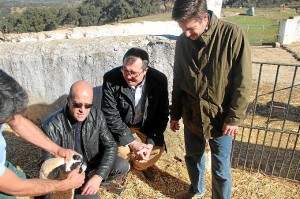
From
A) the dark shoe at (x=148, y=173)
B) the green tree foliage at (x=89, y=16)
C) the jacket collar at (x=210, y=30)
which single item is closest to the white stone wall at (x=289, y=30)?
the dark shoe at (x=148, y=173)

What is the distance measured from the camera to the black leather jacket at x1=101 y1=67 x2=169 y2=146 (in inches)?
125

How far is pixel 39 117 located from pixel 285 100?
5959 mm

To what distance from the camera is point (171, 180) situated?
152 inches

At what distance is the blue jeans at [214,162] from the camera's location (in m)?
2.80

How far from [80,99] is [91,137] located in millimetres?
478

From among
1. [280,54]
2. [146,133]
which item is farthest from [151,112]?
[280,54]

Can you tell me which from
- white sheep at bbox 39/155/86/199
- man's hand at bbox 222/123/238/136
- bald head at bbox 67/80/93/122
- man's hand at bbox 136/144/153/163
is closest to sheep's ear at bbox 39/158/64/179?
white sheep at bbox 39/155/86/199

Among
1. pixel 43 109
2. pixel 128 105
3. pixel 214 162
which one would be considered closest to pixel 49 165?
pixel 128 105

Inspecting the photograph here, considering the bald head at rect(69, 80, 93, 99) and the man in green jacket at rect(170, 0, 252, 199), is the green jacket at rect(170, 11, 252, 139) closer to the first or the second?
the man in green jacket at rect(170, 0, 252, 199)

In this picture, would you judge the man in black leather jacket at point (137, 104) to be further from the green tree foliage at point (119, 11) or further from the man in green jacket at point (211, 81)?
the green tree foliage at point (119, 11)

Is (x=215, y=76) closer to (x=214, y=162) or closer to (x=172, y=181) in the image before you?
(x=214, y=162)

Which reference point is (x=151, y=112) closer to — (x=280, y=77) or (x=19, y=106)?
(x=19, y=106)

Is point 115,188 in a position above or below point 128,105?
below

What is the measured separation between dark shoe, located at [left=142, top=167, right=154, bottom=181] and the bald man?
767 mm
